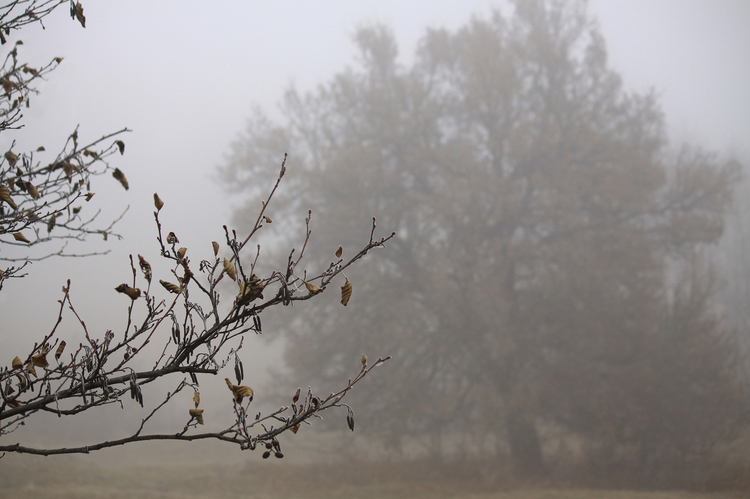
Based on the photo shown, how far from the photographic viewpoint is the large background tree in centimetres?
914

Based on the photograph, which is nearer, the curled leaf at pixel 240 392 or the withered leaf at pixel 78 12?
the curled leaf at pixel 240 392

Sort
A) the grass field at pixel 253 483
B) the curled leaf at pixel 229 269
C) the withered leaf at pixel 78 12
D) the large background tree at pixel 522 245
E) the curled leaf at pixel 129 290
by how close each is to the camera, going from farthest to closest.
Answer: the large background tree at pixel 522 245 < the grass field at pixel 253 483 < the withered leaf at pixel 78 12 < the curled leaf at pixel 129 290 < the curled leaf at pixel 229 269

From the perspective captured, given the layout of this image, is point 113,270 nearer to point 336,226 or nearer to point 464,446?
point 336,226

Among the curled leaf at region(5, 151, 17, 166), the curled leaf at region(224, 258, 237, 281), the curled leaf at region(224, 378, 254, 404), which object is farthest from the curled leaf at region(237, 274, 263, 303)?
the curled leaf at region(5, 151, 17, 166)

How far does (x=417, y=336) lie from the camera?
9750 mm

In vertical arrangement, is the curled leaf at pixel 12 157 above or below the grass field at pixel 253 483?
above

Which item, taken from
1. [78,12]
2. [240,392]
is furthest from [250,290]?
[78,12]

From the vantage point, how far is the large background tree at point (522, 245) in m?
9.14

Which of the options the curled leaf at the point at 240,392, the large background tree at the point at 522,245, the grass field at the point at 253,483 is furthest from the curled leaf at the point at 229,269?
the large background tree at the point at 522,245

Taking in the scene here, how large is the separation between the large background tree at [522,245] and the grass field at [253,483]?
0.97m

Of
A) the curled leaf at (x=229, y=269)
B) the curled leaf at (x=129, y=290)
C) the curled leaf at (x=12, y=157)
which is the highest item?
the curled leaf at (x=12, y=157)

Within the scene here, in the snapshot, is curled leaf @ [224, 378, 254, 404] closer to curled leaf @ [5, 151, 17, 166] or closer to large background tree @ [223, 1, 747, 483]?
curled leaf @ [5, 151, 17, 166]

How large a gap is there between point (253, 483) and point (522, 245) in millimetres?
6976

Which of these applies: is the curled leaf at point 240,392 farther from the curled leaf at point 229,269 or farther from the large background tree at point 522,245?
the large background tree at point 522,245
